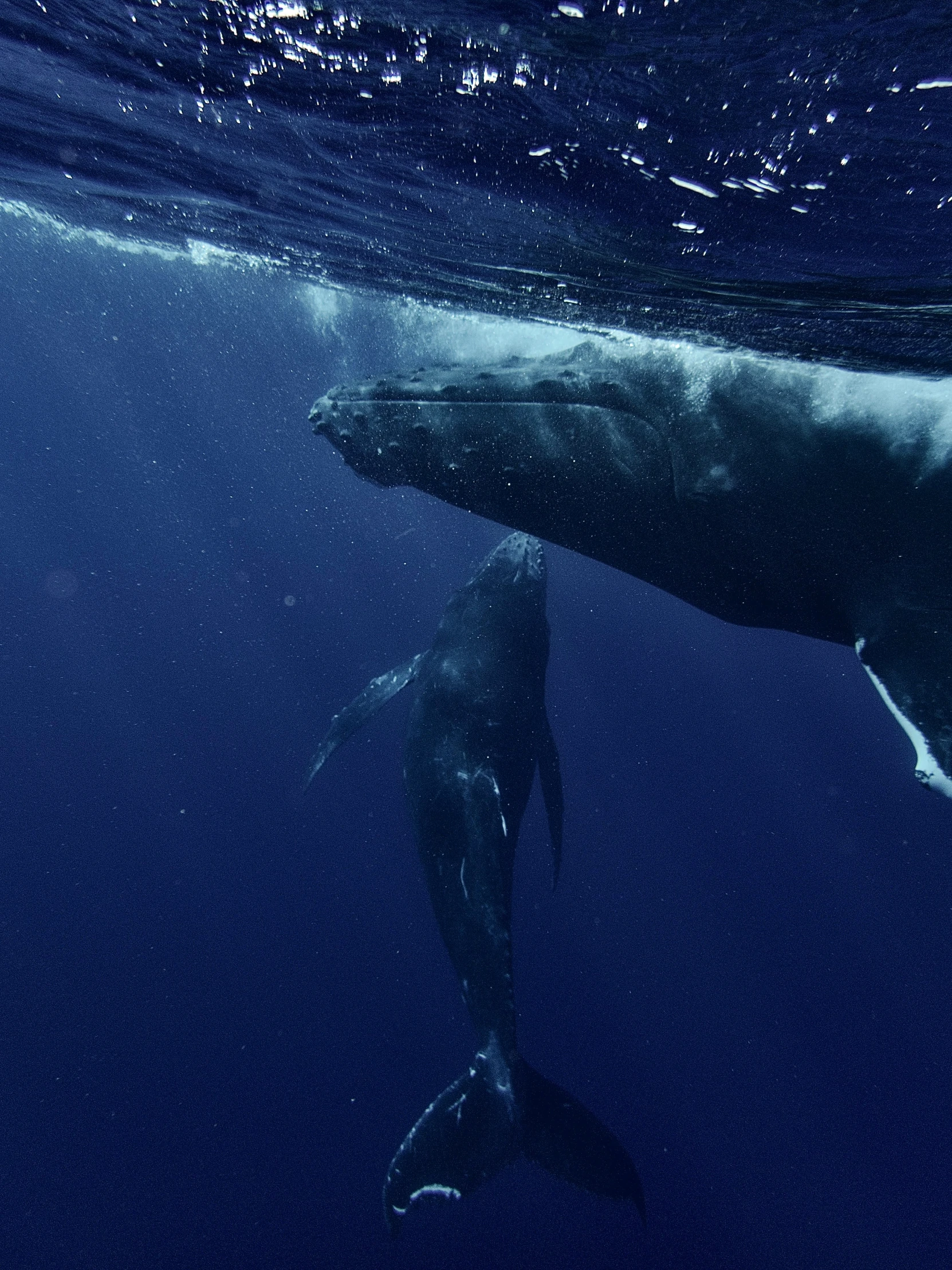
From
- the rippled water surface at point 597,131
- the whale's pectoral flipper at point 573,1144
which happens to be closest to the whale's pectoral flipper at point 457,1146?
the whale's pectoral flipper at point 573,1144

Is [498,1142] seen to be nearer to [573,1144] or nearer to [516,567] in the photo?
[573,1144]

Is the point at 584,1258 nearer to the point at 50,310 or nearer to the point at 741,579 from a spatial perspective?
the point at 741,579

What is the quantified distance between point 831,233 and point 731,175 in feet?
2.64

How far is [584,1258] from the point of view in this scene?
18.8 meters

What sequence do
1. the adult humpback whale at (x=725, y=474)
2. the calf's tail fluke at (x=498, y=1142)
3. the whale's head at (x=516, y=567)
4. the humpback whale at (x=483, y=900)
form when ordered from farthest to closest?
1. the whale's head at (x=516, y=567)
2. the humpback whale at (x=483, y=900)
3. the calf's tail fluke at (x=498, y=1142)
4. the adult humpback whale at (x=725, y=474)

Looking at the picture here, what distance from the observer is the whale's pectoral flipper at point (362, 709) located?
12852mm

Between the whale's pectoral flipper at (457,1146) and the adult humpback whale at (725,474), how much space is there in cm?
775

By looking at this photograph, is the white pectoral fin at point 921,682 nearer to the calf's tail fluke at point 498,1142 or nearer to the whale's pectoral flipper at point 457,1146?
the calf's tail fluke at point 498,1142

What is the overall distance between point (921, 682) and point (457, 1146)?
8989 millimetres

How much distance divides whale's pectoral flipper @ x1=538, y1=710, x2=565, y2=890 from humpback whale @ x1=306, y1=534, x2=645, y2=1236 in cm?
6

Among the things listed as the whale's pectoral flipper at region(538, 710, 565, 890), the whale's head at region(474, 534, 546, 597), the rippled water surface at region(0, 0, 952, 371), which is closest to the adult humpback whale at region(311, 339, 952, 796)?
the rippled water surface at region(0, 0, 952, 371)

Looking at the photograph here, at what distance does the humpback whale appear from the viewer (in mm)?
9273

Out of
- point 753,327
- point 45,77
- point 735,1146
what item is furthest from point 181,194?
point 735,1146

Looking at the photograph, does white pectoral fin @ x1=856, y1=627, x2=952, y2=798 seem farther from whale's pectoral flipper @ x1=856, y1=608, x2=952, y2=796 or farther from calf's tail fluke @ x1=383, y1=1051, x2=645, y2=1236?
calf's tail fluke @ x1=383, y1=1051, x2=645, y2=1236
